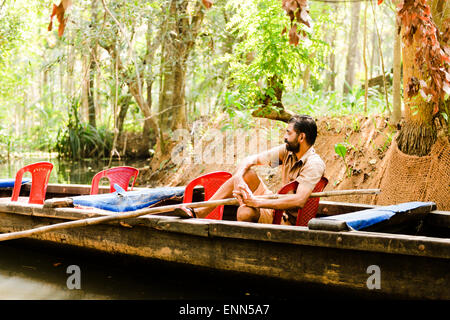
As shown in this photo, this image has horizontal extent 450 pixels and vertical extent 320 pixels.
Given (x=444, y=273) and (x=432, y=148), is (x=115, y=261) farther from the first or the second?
(x=432, y=148)

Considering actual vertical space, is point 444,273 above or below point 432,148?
below

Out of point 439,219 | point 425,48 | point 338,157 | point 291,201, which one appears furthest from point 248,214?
point 338,157

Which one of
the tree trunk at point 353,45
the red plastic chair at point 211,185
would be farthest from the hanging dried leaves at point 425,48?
the tree trunk at point 353,45

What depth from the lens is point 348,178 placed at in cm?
614

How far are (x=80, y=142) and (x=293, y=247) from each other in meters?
11.3

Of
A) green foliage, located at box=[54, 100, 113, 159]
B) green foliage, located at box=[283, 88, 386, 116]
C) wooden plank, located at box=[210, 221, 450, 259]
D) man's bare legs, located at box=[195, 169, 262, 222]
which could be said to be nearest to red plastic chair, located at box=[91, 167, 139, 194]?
man's bare legs, located at box=[195, 169, 262, 222]

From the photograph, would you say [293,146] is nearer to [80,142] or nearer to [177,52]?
[177,52]

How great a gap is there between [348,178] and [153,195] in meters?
2.87

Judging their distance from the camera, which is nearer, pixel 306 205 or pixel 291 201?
pixel 291 201

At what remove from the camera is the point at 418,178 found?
16.0 feet

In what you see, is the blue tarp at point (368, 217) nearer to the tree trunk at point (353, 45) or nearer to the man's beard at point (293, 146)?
the man's beard at point (293, 146)

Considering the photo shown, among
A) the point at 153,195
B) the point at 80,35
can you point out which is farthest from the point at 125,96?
the point at 153,195

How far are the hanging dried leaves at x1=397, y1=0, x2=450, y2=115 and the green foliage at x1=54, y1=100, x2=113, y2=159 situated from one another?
10345 mm

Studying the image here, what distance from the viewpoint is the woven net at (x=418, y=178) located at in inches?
185
